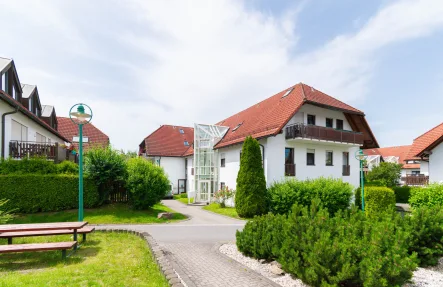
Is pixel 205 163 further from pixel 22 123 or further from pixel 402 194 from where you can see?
pixel 402 194

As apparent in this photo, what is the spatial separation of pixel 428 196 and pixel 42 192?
18.5 meters

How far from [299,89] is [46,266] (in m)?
20.1

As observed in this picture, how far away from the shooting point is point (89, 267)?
5.92 m

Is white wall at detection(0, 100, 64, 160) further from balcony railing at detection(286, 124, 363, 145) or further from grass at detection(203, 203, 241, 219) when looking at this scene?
balcony railing at detection(286, 124, 363, 145)

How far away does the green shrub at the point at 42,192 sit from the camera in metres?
13.1

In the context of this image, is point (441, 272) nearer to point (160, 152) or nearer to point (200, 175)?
point (200, 175)

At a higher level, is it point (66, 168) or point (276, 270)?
point (66, 168)

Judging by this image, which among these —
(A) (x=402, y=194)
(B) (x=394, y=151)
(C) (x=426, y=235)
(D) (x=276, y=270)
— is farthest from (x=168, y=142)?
(B) (x=394, y=151)

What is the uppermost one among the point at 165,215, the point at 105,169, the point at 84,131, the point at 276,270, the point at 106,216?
the point at 84,131

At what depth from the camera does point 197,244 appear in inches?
341

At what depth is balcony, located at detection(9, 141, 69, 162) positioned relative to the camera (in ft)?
51.4

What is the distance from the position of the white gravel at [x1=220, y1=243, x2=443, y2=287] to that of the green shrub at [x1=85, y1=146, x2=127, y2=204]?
33.4 ft

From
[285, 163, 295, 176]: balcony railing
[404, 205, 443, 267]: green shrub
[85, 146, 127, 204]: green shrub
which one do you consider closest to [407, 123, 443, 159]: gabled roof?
[285, 163, 295, 176]: balcony railing

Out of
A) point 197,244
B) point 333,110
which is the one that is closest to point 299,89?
point 333,110
